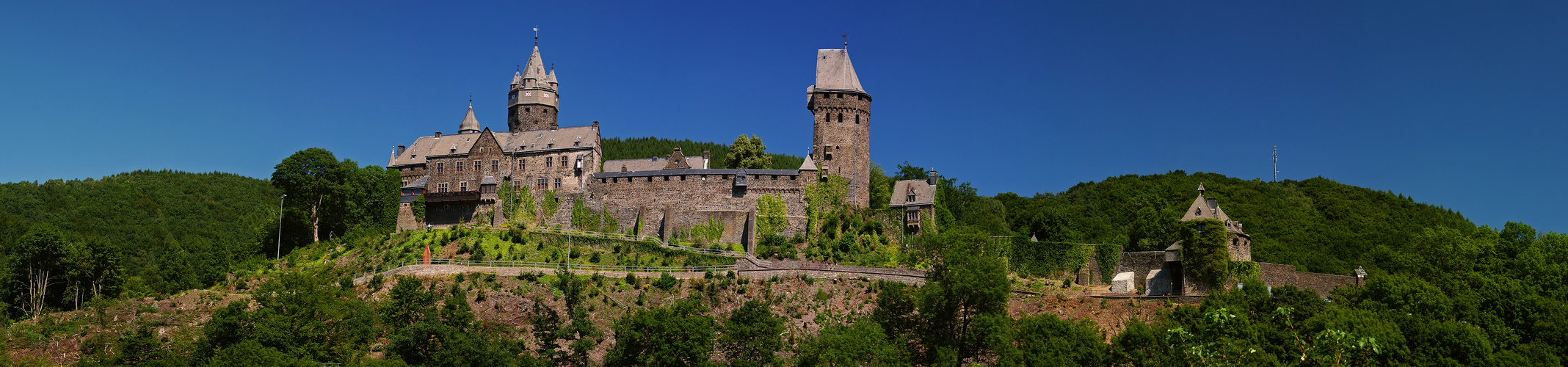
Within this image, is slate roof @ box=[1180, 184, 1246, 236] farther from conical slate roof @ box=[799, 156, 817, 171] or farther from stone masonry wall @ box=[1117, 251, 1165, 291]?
conical slate roof @ box=[799, 156, 817, 171]

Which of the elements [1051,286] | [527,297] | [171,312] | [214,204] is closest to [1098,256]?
[1051,286]

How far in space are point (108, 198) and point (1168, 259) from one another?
86461mm

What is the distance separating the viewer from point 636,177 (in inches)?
2527

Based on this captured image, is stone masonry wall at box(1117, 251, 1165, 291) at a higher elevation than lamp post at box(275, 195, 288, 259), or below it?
below

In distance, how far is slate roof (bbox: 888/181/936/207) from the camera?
205ft

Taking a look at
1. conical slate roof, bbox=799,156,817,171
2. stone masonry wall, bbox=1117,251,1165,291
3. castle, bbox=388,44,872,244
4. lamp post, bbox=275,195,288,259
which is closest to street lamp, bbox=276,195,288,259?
lamp post, bbox=275,195,288,259

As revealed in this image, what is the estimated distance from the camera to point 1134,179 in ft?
322

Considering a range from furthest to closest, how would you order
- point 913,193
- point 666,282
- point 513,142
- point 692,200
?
point 513,142 → point 692,200 → point 913,193 → point 666,282

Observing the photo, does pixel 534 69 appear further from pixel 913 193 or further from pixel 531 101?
pixel 913 193

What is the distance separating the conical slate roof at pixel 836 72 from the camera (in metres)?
65.6

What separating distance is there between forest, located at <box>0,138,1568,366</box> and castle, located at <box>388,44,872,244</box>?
6.00ft

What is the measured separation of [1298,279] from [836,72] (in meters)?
28.0

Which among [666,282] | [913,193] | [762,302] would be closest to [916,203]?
[913,193]

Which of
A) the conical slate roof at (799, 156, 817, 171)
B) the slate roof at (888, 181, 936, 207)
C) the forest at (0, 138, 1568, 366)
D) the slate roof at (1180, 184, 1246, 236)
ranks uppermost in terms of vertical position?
the conical slate roof at (799, 156, 817, 171)
